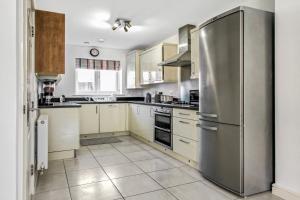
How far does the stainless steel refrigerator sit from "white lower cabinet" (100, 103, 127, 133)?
317 centimetres

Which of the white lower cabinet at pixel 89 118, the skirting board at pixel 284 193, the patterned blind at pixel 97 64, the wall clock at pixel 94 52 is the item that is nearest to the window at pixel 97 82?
the patterned blind at pixel 97 64

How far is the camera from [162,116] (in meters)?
3.67

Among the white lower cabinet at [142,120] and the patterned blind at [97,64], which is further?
the patterned blind at [97,64]

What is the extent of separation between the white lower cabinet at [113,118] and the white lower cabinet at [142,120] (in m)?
0.20

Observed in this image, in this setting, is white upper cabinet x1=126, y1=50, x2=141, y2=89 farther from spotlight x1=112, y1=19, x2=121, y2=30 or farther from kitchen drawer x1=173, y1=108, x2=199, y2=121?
kitchen drawer x1=173, y1=108, x2=199, y2=121

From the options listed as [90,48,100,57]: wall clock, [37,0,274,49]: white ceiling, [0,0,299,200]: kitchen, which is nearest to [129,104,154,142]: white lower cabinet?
[0,0,299,200]: kitchen

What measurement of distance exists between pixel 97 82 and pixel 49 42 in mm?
3060

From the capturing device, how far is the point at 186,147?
3.02 meters

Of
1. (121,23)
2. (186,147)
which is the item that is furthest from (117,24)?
(186,147)

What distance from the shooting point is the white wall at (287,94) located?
1953 millimetres

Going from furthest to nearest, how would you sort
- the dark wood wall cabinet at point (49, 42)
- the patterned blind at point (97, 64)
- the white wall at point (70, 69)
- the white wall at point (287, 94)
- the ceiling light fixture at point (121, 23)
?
the patterned blind at point (97, 64), the white wall at point (70, 69), the ceiling light fixture at point (121, 23), the dark wood wall cabinet at point (49, 42), the white wall at point (287, 94)
